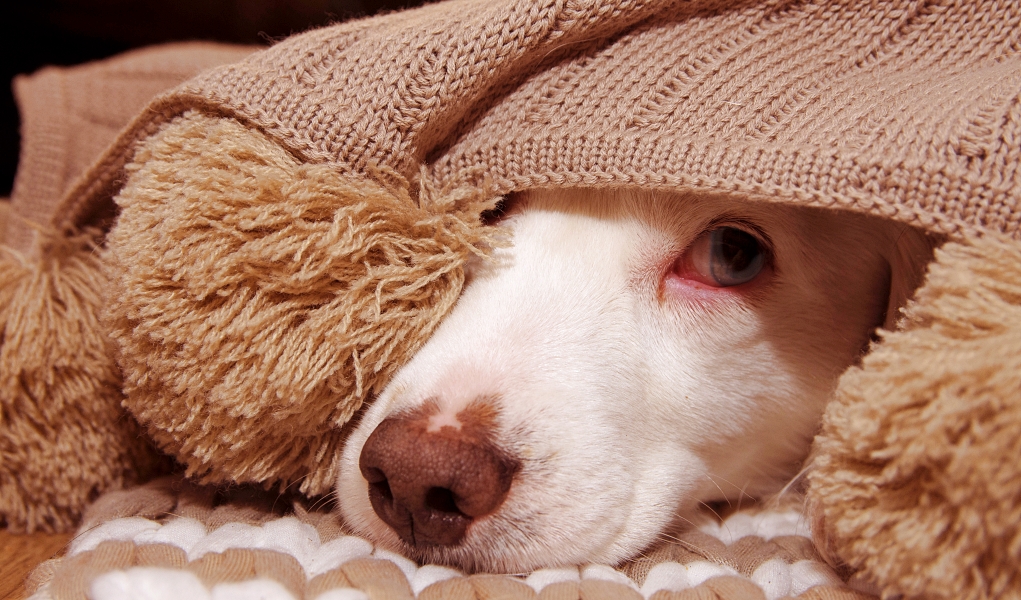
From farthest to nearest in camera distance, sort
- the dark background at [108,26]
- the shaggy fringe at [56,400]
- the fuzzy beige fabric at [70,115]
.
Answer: the dark background at [108,26] < the fuzzy beige fabric at [70,115] < the shaggy fringe at [56,400]

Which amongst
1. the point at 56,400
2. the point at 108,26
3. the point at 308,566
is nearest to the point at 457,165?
the point at 308,566

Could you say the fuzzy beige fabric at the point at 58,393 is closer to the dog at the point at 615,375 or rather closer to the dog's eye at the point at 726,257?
the dog at the point at 615,375

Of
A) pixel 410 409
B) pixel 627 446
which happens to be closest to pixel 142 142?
pixel 410 409

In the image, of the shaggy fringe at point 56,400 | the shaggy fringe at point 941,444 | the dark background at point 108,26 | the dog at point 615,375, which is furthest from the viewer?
the dark background at point 108,26

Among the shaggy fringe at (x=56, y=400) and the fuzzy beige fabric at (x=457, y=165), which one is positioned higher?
the fuzzy beige fabric at (x=457, y=165)

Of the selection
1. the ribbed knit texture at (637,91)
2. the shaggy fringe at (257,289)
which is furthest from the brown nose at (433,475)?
the ribbed knit texture at (637,91)

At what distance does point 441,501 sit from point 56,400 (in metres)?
0.60

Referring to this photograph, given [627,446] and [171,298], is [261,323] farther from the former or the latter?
[627,446]

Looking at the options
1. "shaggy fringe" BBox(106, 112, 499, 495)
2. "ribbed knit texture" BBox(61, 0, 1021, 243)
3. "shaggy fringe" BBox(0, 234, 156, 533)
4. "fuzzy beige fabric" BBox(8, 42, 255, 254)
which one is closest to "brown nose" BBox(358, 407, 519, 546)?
"shaggy fringe" BBox(106, 112, 499, 495)

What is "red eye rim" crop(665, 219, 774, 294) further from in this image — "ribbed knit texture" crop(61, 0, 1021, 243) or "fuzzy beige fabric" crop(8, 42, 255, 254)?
"fuzzy beige fabric" crop(8, 42, 255, 254)

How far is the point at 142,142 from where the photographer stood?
1022mm

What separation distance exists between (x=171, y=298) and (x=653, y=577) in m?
0.65

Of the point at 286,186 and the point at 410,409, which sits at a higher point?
the point at 286,186

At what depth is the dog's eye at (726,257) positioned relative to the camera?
40.4 inches
